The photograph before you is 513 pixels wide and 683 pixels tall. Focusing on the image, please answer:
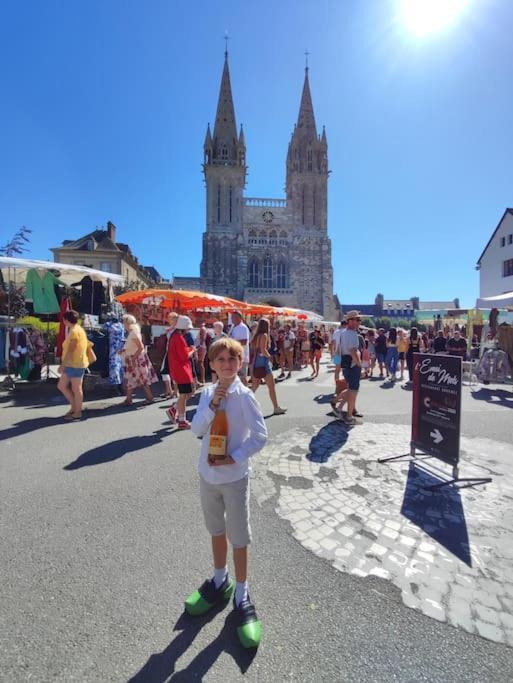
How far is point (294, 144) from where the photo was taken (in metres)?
57.4

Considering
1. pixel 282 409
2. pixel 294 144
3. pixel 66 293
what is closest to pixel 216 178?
pixel 294 144

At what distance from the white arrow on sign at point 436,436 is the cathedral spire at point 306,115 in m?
64.0

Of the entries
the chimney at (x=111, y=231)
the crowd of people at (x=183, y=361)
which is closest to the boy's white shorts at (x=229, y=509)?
the crowd of people at (x=183, y=361)

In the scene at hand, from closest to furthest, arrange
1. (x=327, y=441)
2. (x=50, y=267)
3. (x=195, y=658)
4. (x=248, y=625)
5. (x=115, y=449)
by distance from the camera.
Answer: (x=195, y=658)
(x=248, y=625)
(x=115, y=449)
(x=327, y=441)
(x=50, y=267)

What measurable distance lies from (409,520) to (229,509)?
1873 mm

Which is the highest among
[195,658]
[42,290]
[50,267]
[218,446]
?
[50,267]

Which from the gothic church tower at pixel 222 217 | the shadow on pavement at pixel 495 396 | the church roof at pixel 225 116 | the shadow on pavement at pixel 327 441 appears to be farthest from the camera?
the church roof at pixel 225 116

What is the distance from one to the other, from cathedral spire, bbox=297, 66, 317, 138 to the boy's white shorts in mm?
65968

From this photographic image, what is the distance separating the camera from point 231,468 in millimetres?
1918

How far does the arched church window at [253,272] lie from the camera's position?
54.6 metres

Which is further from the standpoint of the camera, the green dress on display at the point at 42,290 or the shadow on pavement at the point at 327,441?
the green dress on display at the point at 42,290

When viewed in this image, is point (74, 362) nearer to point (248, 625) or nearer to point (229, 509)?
point (229, 509)

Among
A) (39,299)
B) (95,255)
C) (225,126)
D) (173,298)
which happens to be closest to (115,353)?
(39,299)

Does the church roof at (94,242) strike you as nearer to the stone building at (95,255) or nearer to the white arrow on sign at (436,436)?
the stone building at (95,255)
